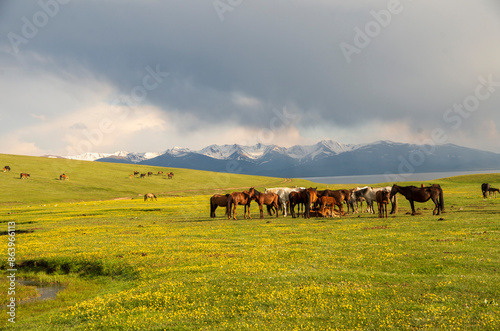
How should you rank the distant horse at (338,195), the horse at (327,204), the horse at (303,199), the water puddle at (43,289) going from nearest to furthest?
the water puddle at (43,289) → the horse at (327,204) → the horse at (303,199) → the distant horse at (338,195)

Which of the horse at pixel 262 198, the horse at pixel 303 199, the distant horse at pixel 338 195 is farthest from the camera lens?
the distant horse at pixel 338 195

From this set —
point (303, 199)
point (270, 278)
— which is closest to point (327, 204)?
point (303, 199)

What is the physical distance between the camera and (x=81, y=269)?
19922mm

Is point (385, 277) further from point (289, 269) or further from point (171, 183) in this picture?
point (171, 183)

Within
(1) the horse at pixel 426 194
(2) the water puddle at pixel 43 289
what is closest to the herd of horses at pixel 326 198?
(1) the horse at pixel 426 194

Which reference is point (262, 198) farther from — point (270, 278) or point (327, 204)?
point (270, 278)

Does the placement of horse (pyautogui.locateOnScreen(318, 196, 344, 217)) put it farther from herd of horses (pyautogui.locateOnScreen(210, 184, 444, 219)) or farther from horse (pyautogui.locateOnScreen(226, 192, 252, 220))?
horse (pyautogui.locateOnScreen(226, 192, 252, 220))

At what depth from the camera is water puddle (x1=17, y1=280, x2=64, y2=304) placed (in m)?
16.0

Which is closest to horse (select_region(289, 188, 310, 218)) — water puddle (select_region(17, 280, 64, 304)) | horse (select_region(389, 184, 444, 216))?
horse (select_region(389, 184, 444, 216))

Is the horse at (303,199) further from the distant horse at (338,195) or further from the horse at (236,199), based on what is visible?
the horse at (236,199)

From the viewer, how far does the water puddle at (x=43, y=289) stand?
1602 cm

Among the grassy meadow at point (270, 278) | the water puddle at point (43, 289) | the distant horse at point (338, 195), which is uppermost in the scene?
the distant horse at point (338, 195)

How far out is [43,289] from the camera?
696 inches

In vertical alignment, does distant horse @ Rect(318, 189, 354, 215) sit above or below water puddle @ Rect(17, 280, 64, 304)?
above
